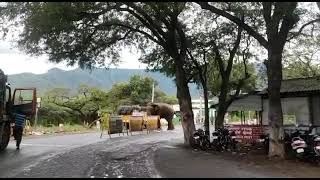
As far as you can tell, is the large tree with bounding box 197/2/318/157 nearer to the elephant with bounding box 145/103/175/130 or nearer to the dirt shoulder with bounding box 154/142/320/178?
the dirt shoulder with bounding box 154/142/320/178

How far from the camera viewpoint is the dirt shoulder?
14.8 metres

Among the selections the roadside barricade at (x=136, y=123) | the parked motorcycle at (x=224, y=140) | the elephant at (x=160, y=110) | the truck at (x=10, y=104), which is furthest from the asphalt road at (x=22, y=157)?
the elephant at (x=160, y=110)

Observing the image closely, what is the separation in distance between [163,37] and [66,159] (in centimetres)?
956

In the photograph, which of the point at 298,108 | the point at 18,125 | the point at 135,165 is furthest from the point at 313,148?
Result: the point at 18,125

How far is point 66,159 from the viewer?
19.1 metres

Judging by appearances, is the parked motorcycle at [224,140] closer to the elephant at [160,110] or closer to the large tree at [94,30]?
the large tree at [94,30]

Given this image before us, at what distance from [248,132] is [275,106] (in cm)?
749

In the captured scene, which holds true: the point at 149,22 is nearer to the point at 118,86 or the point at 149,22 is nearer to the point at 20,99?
the point at 20,99

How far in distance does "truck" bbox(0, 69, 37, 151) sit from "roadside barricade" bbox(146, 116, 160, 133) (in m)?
18.4

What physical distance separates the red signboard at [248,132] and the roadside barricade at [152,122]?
1583cm

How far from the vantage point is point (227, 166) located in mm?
16984

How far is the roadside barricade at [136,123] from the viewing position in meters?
39.3

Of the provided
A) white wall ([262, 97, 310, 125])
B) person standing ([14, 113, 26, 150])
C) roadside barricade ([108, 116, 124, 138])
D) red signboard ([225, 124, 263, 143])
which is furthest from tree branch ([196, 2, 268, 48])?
roadside barricade ([108, 116, 124, 138])

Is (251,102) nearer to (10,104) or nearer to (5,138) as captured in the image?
(10,104)
